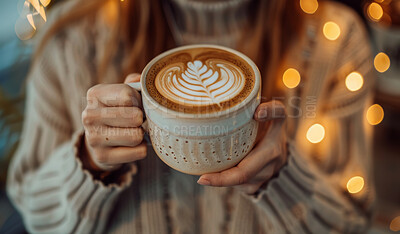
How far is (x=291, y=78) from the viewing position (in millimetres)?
575

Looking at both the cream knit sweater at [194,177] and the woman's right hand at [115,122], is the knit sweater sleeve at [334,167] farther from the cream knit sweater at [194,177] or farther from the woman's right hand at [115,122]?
the woman's right hand at [115,122]

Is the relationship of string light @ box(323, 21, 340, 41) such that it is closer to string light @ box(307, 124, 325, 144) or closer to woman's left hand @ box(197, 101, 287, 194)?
string light @ box(307, 124, 325, 144)

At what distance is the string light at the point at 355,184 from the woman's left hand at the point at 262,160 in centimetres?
24

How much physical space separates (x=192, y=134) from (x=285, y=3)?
364mm

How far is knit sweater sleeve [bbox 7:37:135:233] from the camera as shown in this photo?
486 mm

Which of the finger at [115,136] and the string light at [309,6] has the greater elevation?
the finger at [115,136]

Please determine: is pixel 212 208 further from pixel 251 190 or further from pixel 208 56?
pixel 208 56

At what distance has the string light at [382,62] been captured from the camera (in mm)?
838

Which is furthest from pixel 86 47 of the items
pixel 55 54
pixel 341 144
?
pixel 341 144

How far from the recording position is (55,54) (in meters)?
0.66

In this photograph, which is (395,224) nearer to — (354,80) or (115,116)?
(354,80)

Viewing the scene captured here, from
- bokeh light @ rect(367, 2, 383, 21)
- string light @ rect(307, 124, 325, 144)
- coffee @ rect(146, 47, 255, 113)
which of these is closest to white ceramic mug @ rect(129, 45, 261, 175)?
coffee @ rect(146, 47, 255, 113)

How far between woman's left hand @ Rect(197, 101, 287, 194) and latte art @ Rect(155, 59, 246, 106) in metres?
0.04

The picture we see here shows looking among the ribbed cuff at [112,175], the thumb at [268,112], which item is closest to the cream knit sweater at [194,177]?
the ribbed cuff at [112,175]
